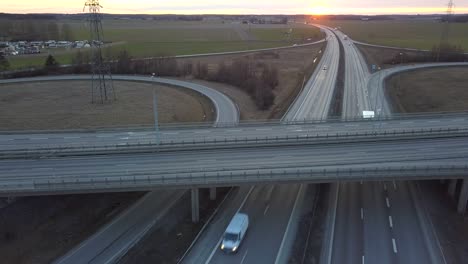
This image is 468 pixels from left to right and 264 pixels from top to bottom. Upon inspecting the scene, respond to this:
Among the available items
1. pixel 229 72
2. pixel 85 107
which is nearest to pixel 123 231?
pixel 85 107

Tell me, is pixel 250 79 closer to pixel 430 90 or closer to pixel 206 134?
pixel 430 90

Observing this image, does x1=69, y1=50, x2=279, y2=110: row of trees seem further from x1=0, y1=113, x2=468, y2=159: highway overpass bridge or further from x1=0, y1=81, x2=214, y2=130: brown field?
x1=0, y1=113, x2=468, y2=159: highway overpass bridge

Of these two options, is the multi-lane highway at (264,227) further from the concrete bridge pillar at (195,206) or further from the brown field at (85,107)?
the brown field at (85,107)

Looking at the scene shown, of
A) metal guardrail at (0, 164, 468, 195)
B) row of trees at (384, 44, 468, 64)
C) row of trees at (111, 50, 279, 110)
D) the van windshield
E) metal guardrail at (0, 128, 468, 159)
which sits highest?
row of trees at (384, 44, 468, 64)

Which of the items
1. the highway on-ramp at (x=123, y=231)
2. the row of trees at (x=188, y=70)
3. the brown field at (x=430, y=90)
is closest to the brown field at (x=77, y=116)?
the highway on-ramp at (x=123, y=231)

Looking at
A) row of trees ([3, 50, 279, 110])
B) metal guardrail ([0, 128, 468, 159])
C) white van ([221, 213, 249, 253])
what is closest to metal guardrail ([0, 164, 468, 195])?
white van ([221, 213, 249, 253])

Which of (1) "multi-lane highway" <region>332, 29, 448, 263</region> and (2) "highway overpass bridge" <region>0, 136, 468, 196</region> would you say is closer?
(1) "multi-lane highway" <region>332, 29, 448, 263</region>

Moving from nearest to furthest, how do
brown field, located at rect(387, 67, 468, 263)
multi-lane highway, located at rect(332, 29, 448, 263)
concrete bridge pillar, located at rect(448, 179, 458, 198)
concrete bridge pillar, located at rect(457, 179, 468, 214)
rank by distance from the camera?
multi-lane highway, located at rect(332, 29, 448, 263), brown field, located at rect(387, 67, 468, 263), concrete bridge pillar, located at rect(457, 179, 468, 214), concrete bridge pillar, located at rect(448, 179, 458, 198)
